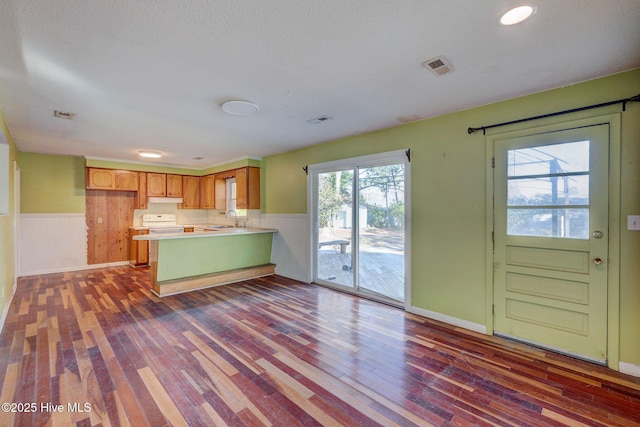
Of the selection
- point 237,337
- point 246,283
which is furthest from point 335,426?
point 246,283

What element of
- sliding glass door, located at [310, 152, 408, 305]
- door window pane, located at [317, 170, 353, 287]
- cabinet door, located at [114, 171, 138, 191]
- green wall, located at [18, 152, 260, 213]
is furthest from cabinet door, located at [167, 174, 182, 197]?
door window pane, located at [317, 170, 353, 287]

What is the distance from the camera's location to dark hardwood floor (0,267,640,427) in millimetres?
1845

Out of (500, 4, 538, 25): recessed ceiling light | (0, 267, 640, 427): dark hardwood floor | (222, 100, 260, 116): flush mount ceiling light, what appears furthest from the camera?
(222, 100, 260, 116): flush mount ceiling light

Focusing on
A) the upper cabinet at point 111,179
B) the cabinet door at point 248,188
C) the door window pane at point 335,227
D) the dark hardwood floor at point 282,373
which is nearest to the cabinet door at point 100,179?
the upper cabinet at point 111,179

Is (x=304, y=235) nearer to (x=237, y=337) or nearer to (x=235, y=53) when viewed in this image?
(x=237, y=337)

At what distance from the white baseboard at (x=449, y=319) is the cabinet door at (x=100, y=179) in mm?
6587

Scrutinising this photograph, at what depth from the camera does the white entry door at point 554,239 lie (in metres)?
2.46

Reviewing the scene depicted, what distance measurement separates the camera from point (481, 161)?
3.08 m

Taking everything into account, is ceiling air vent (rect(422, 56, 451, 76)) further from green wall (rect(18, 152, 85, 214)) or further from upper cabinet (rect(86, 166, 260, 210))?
green wall (rect(18, 152, 85, 214))

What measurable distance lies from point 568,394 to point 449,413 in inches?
38.7

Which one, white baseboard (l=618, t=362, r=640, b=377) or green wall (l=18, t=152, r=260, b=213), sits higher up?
green wall (l=18, t=152, r=260, b=213)

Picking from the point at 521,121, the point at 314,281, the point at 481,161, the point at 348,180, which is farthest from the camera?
the point at 314,281

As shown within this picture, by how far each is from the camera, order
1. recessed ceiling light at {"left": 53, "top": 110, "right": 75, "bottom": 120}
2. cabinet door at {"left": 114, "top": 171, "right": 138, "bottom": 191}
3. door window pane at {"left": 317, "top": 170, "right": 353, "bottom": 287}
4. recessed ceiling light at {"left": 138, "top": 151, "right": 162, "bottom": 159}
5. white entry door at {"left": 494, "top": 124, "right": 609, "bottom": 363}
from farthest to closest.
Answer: cabinet door at {"left": 114, "top": 171, "right": 138, "bottom": 191}
recessed ceiling light at {"left": 138, "top": 151, "right": 162, "bottom": 159}
door window pane at {"left": 317, "top": 170, "right": 353, "bottom": 287}
recessed ceiling light at {"left": 53, "top": 110, "right": 75, "bottom": 120}
white entry door at {"left": 494, "top": 124, "right": 609, "bottom": 363}

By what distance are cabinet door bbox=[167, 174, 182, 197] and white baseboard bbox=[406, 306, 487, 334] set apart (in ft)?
20.4
